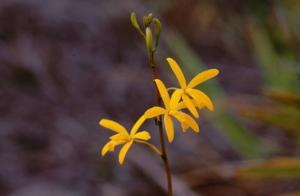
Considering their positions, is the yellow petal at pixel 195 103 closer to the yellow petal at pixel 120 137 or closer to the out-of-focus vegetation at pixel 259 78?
the yellow petal at pixel 120 137

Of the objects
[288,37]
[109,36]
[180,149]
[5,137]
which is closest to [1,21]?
[109,36]

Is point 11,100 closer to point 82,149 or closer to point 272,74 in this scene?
point 82,149

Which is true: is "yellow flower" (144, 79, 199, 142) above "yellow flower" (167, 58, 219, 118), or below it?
below

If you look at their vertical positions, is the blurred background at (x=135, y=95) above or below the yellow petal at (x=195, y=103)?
above

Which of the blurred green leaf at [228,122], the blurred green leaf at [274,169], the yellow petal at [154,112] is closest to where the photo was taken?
the yellow petal at [154,112]

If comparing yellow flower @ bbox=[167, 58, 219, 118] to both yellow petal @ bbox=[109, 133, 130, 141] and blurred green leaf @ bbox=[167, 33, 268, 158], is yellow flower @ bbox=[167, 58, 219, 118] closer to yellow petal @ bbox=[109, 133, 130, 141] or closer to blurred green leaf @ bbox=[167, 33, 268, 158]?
yellow petal @ bbox=[109, 133, 130, 141]

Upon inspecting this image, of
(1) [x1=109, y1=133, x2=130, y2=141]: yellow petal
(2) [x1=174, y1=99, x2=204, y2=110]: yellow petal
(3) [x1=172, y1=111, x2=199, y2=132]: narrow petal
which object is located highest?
(2) [x1=174, y1=99, x2=204, y2=110]: yellow petal

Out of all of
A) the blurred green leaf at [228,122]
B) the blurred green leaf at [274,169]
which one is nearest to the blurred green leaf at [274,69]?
the blurred green leaf at [228,122]

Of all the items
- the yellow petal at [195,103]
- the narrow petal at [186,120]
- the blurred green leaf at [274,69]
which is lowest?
the narrow petal at [186,120]

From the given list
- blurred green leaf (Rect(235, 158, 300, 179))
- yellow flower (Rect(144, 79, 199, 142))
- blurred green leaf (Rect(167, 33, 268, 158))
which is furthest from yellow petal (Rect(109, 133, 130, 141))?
blurred green leaf (Rect(167, 33, 268, 158))
